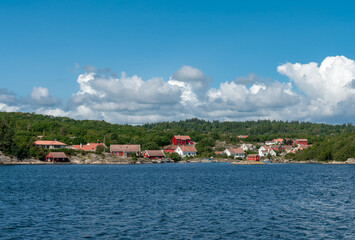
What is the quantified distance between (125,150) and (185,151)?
31.4 m

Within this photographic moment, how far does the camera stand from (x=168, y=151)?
7180 inches

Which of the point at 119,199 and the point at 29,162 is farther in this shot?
the point at 29,162

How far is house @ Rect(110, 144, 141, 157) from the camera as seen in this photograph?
16000 cm

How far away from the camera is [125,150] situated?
162375mm

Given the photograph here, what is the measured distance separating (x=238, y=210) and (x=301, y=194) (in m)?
16.2

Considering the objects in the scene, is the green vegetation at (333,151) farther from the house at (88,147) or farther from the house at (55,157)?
the house at (55,157)

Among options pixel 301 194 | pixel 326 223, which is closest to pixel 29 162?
pixel 301 194

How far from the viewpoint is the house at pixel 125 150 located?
160m

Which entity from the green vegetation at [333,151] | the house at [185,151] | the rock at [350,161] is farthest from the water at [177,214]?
the house at [185,151]

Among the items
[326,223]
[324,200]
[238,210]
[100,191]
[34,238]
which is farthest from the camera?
[100,191]

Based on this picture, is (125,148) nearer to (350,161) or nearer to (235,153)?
(235,153)

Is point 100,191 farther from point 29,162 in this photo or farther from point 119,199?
point 29,162

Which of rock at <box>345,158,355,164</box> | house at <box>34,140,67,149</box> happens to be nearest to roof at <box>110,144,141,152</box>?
house at <box>34,140,67,149</box>

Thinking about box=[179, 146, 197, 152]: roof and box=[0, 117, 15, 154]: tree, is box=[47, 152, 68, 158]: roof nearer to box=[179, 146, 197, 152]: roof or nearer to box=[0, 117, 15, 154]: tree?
box=[0, 117, 15, 154]: tree
